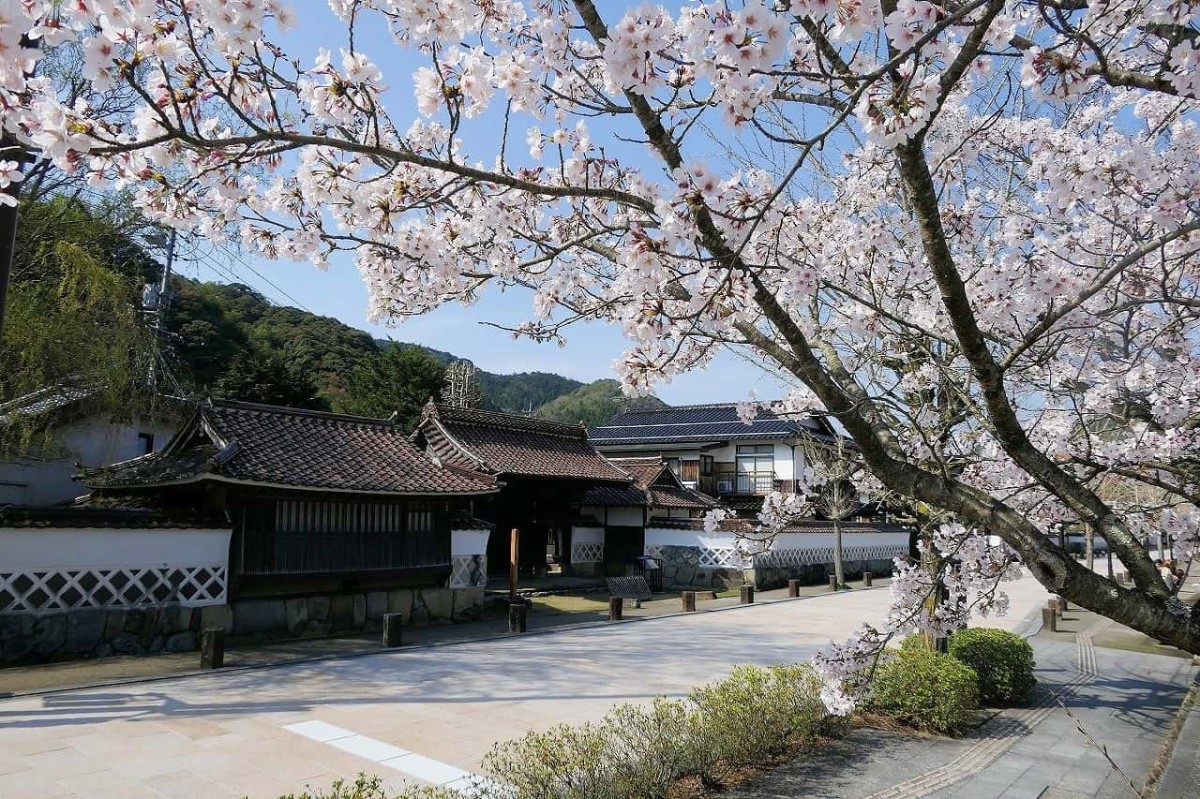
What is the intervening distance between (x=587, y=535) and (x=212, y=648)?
15.2 meters

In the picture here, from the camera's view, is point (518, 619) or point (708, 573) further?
point (708, 573)

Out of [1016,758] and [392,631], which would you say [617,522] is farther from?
[1016,758]

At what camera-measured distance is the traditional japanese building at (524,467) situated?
20.4 metres

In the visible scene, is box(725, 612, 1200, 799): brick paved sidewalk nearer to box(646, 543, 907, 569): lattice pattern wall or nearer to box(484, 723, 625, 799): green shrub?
box(484, 723, 625, 799): green shrub

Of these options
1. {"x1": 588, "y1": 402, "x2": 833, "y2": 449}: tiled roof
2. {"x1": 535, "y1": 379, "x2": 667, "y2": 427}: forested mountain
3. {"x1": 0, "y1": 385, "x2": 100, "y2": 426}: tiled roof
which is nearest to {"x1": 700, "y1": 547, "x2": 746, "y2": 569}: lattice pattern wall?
{"x1": 588, "y1": 402, "x2": 833, "y2": 449}: tiled roof

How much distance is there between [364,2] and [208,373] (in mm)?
29704

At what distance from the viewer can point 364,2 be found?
377 cm

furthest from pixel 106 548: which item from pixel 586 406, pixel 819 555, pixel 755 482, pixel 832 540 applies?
pixel 586 406

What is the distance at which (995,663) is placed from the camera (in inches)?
353

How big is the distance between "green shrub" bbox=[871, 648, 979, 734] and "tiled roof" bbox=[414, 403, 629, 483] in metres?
12.7

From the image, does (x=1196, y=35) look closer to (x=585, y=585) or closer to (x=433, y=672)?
(x=433, y=672)

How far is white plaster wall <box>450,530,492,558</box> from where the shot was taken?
1559 centimetres

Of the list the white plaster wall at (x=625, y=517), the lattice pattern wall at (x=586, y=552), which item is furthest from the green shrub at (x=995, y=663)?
the white plaster wall at (x=625, y=517)

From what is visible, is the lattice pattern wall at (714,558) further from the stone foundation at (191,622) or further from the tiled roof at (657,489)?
the stone foundation at (191,622)
